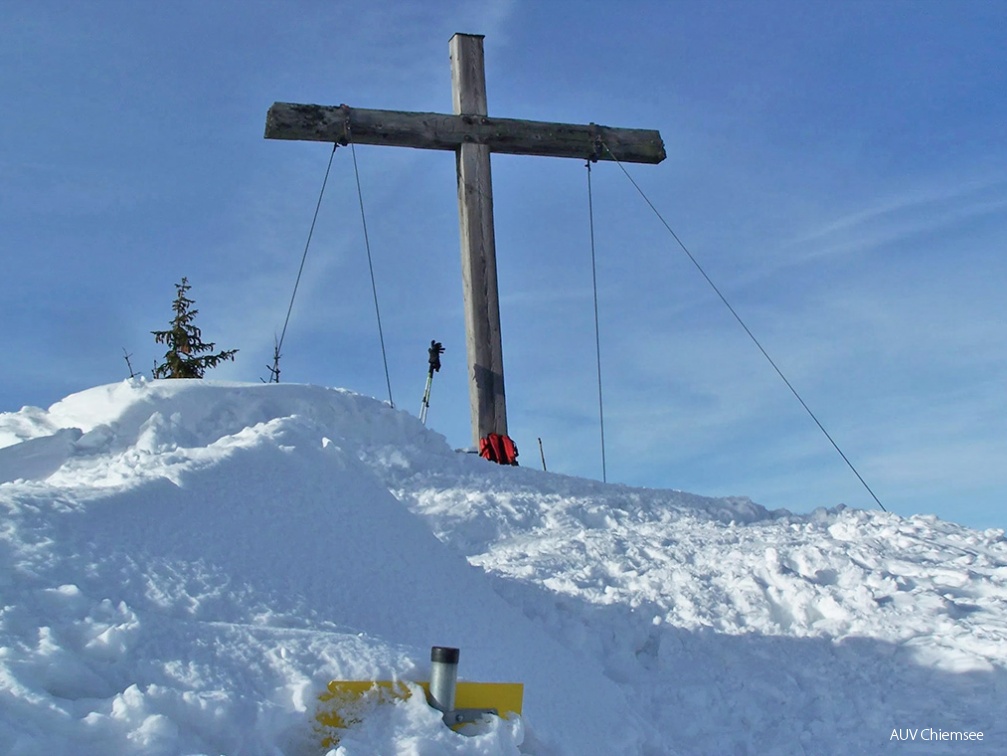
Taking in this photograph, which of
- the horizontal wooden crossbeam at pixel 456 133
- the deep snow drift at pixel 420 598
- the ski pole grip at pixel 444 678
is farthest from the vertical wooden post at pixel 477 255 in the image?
the ski pole grip at pixel 444 678

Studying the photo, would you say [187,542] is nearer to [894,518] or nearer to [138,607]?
[138,607]

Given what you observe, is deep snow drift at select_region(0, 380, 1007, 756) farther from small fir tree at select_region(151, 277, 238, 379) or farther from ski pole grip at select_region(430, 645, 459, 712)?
small fir tree at select_region(151, 277, 238, 379)

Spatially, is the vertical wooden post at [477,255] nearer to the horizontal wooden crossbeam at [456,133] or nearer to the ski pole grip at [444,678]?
the horizontal wooden crossbeam at [456,133]

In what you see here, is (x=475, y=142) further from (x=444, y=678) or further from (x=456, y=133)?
(x=444, y=678)

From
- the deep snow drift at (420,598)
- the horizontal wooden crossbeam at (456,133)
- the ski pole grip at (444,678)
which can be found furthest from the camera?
the horizontal wooden crossbeam at (456,133)

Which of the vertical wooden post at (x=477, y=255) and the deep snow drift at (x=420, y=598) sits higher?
the vertical wooden post at (x=477, y=255)

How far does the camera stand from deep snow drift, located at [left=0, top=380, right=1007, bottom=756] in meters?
3.76

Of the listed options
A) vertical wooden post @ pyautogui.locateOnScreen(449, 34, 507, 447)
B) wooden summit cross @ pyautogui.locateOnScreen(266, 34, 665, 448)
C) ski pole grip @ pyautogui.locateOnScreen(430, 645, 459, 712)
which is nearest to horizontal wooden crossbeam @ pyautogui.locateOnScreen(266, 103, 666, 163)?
wooden summit cross @ pyautogui.locateOnScreen(266, 34, 665, 448)

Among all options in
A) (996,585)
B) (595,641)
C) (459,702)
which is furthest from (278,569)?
(996,585)

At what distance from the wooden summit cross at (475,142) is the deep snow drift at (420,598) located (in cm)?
143

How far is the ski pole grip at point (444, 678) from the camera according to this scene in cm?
397

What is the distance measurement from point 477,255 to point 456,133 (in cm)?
129

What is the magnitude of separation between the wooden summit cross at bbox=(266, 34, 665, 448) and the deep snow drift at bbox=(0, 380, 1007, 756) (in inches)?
56.2

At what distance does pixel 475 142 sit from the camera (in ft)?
36.2
